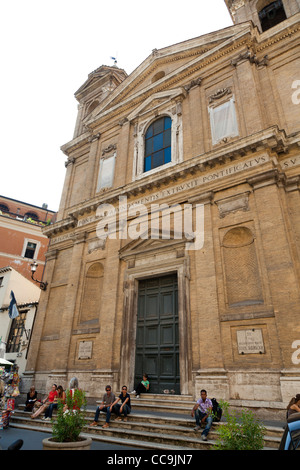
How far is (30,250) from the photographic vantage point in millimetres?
27250

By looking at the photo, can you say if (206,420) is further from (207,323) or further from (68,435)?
(207,323)

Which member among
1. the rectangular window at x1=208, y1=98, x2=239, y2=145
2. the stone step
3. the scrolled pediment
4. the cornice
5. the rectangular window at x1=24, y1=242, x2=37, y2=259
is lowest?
→ the stone step

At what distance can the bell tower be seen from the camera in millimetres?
14984

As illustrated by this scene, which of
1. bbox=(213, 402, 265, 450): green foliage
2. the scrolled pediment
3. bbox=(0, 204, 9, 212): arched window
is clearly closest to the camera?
bbox=(213, 402, 265, 450): green foliage

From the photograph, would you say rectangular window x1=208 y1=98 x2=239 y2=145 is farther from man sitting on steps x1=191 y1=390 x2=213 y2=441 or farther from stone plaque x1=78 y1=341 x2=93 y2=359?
stone plaque x1=78 y1=341 x2=93 y2=359

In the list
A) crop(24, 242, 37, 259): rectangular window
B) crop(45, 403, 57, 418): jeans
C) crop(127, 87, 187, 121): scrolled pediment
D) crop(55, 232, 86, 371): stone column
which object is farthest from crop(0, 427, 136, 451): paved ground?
crop(24, 242, 37, 259): rectangular window

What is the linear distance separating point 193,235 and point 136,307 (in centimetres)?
339

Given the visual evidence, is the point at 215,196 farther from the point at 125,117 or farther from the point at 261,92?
the point at 125,117

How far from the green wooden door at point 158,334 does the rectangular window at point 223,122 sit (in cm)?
560

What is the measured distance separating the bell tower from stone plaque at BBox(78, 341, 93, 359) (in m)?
16.1

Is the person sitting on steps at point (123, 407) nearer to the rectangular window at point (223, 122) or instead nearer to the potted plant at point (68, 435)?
the potted plant at point (68, 435)

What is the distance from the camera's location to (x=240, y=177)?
10.0 meters

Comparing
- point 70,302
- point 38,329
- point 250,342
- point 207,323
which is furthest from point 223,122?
point 38,329

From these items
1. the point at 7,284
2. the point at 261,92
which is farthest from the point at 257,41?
the point at 7,284
